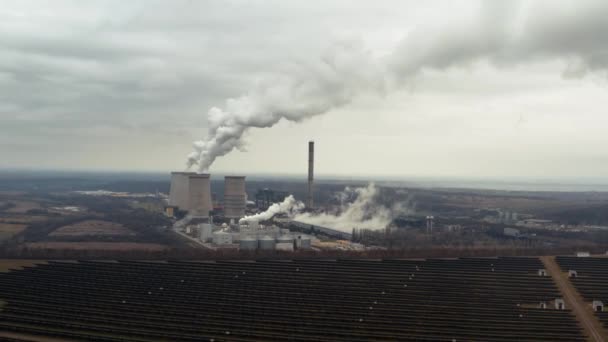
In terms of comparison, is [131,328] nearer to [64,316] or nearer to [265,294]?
[64,316]

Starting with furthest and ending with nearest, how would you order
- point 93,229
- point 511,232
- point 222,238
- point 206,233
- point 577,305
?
point 93,229, point 511,232, point 206,233, point 222,238, point 577,305

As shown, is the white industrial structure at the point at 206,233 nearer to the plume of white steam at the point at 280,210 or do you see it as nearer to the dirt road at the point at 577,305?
the plume of white steam at the point at 280,210

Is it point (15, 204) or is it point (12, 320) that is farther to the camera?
point (15, 204)

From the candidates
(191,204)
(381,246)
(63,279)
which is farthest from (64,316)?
(191,204)

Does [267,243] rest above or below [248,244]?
above

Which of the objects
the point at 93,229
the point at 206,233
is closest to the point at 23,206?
the point at 93,229

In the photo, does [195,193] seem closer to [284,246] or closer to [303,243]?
[303,243]

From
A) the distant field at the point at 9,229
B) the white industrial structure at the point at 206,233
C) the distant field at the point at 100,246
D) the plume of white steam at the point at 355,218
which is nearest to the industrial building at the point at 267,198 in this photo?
the plume of white steam at the point at 355,218

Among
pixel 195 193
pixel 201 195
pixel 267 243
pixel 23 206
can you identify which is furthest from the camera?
pixel 23 206
